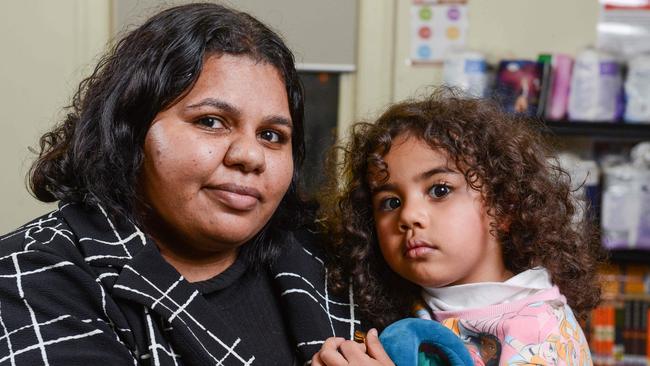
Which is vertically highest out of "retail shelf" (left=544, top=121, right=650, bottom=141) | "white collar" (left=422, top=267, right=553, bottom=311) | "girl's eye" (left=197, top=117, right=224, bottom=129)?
"girl's eye" (left=197, top=117, right=224, bottom=129)

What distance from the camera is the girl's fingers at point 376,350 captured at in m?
1.40

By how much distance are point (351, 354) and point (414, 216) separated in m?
0.31

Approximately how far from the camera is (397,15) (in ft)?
12.1

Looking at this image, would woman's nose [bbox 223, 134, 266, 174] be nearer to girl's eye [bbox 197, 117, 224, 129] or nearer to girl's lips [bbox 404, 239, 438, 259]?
girl's eye [bbox 197, 117, 224, 129]

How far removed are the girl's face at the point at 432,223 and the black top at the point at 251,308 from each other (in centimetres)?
26

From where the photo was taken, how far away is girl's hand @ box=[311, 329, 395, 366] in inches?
53.9

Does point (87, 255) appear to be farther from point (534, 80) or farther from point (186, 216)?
point (534, 80)

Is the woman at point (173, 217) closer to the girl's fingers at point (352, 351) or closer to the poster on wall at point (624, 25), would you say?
the girl's fingers at point (352, 351)

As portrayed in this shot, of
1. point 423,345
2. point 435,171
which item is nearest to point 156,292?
point 423,345

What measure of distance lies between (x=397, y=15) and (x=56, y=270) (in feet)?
8.73

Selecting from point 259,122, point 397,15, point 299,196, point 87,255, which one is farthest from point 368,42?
point 87,255

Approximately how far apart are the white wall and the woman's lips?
2.33 metres

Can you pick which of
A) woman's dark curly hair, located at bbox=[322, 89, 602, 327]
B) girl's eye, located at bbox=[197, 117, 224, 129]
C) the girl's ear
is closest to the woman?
girl's eye, located at bbox=[197, 117, 224, 129]

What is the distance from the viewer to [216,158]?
1427mm
